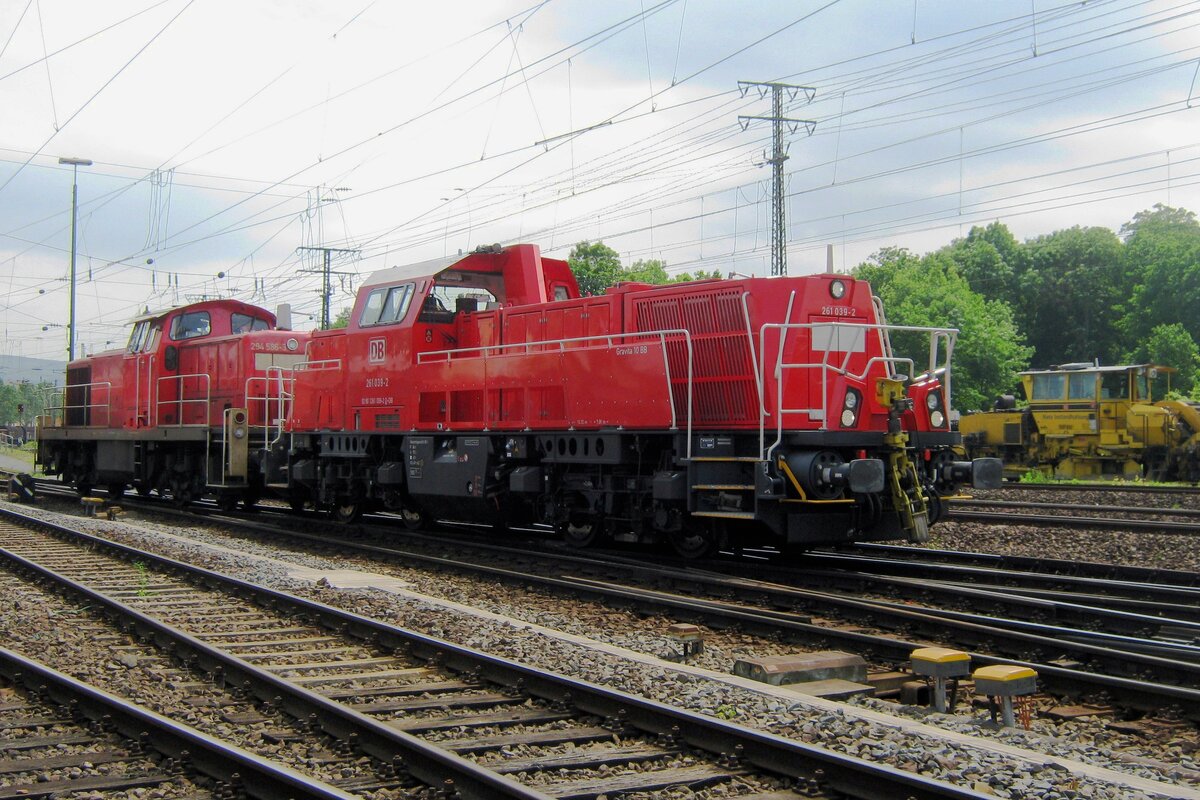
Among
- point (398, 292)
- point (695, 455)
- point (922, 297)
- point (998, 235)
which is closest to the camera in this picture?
point (695, 455)

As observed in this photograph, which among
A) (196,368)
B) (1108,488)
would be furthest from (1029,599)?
(196,368)

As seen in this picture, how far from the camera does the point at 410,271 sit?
14602 mm

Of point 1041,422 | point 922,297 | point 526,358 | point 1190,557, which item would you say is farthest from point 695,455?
point 922,297

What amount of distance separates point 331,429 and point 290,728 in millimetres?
10425

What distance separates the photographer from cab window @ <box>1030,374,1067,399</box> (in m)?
27.3

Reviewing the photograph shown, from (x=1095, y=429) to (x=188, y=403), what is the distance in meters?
20.9

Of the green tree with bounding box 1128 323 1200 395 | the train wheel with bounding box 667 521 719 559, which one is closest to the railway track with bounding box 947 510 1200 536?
the train wheel with bounding box 667 521 719 559

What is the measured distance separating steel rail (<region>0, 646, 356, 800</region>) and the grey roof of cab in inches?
328

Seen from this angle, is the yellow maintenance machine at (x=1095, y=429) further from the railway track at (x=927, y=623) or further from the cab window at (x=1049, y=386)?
the railway track at (x=927, y=623)

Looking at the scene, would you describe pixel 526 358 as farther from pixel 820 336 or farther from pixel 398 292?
pixel 820 336

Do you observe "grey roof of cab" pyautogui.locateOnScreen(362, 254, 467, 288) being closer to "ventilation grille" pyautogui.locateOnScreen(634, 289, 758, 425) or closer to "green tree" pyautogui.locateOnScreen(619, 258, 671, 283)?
"ventilation grille" pyautogui.locateOnScreen(634, 289, 758, 425)

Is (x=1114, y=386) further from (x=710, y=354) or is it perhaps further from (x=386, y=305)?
(x=386, y=305)

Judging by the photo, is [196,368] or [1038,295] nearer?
[196,368]

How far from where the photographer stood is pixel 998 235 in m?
72.1
